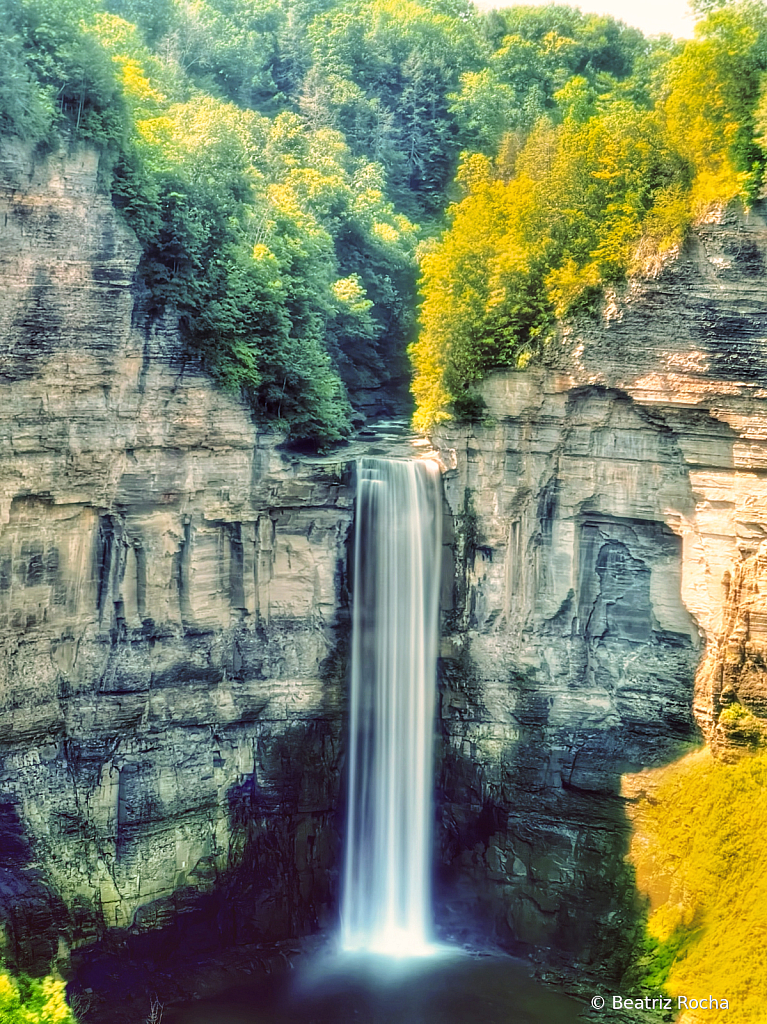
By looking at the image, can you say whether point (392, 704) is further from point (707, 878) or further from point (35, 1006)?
point (35, 1006)

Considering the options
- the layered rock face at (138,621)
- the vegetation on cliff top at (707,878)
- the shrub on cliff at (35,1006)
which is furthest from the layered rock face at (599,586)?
the shrub on cliff at (35,1006)

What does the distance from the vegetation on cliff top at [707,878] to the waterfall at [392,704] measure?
505cm

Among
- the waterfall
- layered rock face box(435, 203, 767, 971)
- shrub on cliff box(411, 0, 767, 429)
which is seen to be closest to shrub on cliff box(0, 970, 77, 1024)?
the waterfall

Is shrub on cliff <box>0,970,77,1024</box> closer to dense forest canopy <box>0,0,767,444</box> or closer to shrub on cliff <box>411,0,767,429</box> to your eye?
dense forest canopy <box>0,0,767,444</box>

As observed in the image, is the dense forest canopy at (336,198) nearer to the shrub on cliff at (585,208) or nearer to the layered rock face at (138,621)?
the shrub on cliff at (585,208)

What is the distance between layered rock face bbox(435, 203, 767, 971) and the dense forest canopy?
1394 millimetres

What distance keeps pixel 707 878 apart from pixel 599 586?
6.37 metres

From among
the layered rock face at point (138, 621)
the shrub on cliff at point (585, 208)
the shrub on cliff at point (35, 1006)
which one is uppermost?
the shrub on cliff at point (585, 208)

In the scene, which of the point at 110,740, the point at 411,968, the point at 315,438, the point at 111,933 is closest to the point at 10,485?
the point at 110,740

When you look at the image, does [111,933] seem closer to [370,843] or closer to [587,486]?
[370,843]

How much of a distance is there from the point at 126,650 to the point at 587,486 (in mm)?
10341

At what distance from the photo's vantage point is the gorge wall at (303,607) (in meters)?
20.8

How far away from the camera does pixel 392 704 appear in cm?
2447

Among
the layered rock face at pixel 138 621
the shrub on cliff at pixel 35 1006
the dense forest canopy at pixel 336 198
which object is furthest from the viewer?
the dense forest canopy at pixel 336 198
